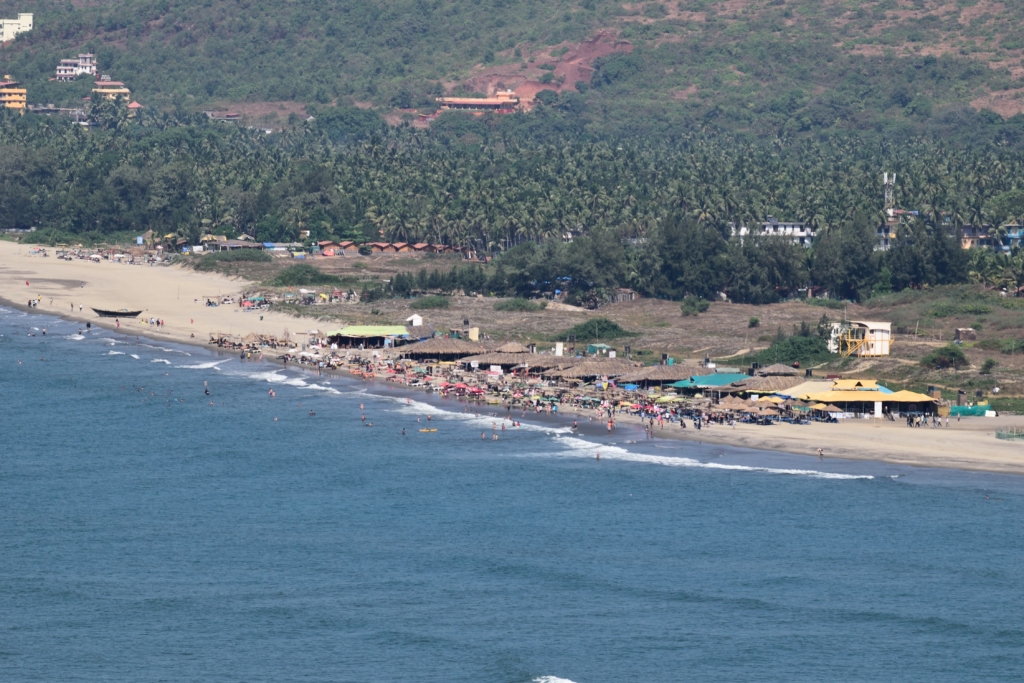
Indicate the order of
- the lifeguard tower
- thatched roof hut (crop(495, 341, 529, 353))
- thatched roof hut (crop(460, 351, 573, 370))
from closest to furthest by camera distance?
thatched roof hut (crop(460, 351, 573, 370)) < the lifeguard tower < thatched roof hut (crop(495, 341, 529, 353))

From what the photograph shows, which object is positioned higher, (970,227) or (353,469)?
(970,227)

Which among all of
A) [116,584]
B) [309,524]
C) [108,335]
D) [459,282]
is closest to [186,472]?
[309,524]

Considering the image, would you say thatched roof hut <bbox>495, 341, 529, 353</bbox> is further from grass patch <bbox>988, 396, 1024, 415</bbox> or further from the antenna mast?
the antenna mast

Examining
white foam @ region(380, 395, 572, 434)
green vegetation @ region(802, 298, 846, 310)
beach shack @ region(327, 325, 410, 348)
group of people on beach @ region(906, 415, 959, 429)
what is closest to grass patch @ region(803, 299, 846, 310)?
green vegetation @ region(802, 298, 846, 310)

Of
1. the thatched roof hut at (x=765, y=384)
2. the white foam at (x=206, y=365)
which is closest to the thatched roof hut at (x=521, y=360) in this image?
the thatched roof hut at (x=765, y=384)

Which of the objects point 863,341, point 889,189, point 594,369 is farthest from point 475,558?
point 889,189

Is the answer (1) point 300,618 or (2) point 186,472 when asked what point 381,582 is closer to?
(1) point 300,618
